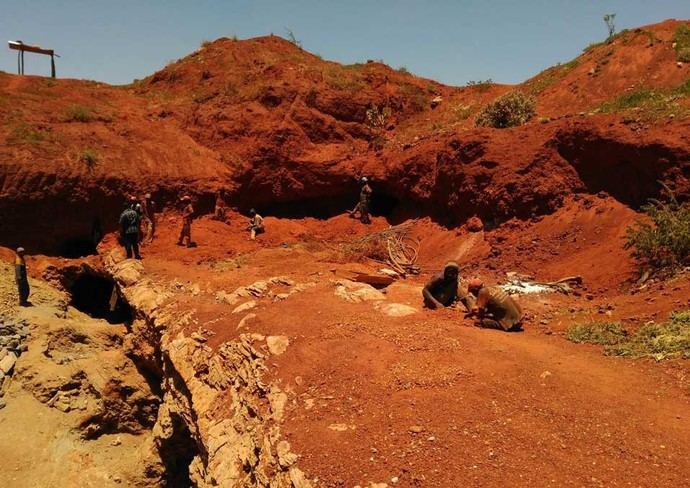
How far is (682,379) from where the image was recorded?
5602 millimetres

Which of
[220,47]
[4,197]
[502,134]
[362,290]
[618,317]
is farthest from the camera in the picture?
[220,47]

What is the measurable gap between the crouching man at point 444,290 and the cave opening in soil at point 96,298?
8.41 m

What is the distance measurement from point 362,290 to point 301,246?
18.0ft

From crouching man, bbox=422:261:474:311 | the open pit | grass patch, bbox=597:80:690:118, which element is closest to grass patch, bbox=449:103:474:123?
the open pit

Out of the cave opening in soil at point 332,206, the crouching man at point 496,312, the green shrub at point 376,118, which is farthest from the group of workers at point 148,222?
the crouching man at point 496,312

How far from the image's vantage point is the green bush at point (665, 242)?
8.68m

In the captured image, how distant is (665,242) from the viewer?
8820 millimetres

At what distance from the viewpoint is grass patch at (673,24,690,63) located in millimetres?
17028

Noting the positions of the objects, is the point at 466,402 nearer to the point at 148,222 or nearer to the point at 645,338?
the point at 645,338

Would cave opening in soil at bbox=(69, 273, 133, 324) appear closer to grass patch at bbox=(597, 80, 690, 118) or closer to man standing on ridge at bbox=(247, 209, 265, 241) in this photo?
man standing on ridge at bbox=(247, 209, 265, 241)

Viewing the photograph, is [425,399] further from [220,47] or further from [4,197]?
[220,47]

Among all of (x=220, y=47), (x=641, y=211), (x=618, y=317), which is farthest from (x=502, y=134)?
(x=220, y=47)

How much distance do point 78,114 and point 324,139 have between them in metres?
7.87

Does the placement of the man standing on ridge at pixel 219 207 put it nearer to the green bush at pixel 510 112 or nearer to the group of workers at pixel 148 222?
the group of workers at pixel 148 222
